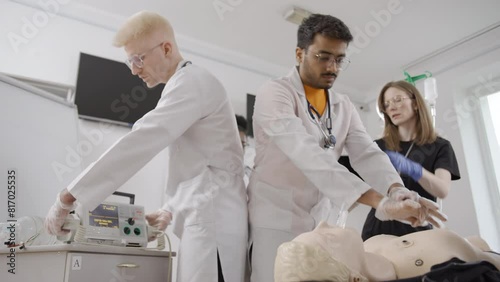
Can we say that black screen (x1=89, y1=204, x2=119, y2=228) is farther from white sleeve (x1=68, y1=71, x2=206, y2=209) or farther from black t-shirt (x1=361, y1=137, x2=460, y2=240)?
black t-shirt (x1=361, y1=137, x2=460, y2=240)

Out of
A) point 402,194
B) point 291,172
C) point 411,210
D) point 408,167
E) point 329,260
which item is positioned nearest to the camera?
point 329,260

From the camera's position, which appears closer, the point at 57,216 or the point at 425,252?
the point at 425,252

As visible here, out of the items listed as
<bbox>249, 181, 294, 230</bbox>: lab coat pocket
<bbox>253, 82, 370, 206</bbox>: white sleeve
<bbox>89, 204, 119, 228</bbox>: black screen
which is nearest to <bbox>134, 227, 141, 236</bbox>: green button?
<bbox>89, 204, 119, 228</bbox>: black screen

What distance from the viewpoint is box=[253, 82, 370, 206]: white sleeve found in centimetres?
109

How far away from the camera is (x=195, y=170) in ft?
4.10

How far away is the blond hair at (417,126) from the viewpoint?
1.96 metres

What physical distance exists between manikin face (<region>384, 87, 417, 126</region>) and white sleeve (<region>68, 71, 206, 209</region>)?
116cm

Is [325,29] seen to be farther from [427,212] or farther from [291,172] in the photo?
[427,212]

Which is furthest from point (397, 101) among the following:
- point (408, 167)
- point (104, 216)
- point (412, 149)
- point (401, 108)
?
point (104, 216)

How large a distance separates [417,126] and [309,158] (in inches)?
43.0

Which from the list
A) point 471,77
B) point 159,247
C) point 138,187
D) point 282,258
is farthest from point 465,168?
point 282,258

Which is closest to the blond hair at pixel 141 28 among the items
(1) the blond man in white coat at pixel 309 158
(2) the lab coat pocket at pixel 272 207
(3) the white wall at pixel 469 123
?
(1) the blond man in white coat at pixel 309 158

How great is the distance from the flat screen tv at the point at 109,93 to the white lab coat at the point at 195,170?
72.3 inches

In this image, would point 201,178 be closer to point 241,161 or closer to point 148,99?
point 241,161
